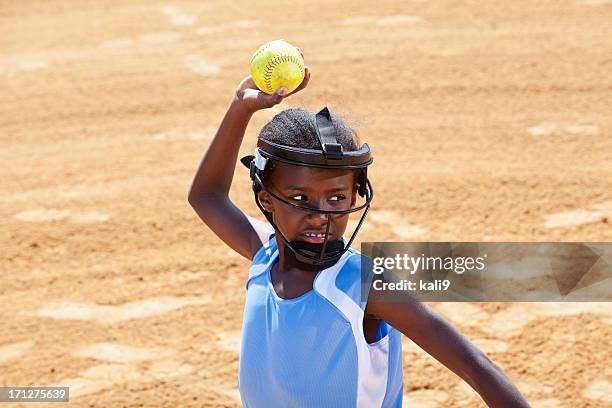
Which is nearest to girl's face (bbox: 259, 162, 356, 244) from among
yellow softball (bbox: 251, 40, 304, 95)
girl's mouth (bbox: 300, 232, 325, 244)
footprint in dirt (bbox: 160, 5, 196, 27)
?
girl's mouth (bbox: 300, 232, 325, 244)

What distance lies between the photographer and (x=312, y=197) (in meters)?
2.54

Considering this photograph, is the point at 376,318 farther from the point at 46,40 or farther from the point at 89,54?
the point at 46,40

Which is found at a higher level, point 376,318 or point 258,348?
point 376,318

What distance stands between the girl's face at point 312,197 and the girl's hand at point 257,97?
0.24 metres

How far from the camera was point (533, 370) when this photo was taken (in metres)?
4.85

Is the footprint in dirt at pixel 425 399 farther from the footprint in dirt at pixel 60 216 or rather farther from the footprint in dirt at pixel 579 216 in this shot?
the footprint in dirt at pixel 60 216

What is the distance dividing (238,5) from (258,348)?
9504 mm

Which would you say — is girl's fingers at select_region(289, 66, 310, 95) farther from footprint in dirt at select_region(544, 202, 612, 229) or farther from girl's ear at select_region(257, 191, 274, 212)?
footprint in dirt at select_region(544, 202, 612, 229)

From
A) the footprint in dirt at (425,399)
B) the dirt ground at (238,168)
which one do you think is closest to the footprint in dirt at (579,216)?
the dirt ground at (238,168)

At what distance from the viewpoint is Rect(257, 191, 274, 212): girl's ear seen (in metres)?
2.73

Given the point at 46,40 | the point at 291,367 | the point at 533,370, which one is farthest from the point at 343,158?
the point at 46,40

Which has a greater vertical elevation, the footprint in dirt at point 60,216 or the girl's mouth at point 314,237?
the girl's mouth at point 314,237

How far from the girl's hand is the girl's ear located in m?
0.30

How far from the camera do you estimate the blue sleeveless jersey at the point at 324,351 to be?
2439mm
